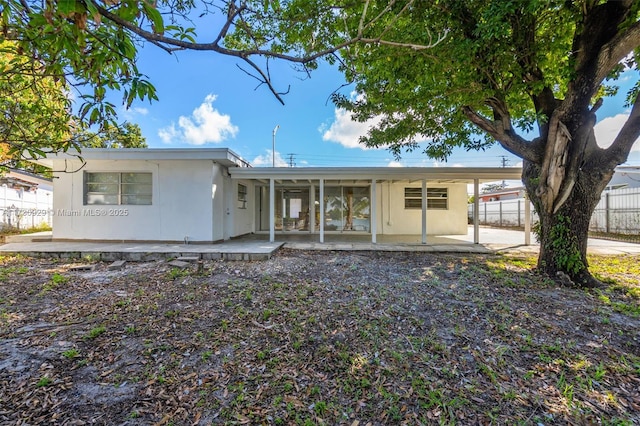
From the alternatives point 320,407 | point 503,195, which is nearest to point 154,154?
point 320,407

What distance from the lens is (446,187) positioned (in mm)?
11617

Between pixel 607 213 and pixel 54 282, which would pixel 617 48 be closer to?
pixel 54 282

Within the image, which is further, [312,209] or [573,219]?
[312,209]

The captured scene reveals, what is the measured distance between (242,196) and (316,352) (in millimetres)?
8918

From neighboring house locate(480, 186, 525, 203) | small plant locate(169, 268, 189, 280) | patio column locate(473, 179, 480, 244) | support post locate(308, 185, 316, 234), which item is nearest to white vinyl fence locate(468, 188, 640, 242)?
patio column locate(473, 179, 480, 244)

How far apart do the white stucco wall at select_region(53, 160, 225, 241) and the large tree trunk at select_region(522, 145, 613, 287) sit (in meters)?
8.14

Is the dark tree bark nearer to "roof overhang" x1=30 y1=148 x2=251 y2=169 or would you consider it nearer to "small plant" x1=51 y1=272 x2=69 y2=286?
"roof overhang" x1=30 y1=148 x2=251 y2=169

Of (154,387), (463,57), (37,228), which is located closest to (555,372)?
(154,387)

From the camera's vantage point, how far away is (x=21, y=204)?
13469 mm

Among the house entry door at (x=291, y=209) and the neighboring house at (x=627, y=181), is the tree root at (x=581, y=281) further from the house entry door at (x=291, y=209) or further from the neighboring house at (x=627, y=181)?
the neighboring house at (x=627, y=181)

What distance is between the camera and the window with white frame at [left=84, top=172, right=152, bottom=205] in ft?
27.7

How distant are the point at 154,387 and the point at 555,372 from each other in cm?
347

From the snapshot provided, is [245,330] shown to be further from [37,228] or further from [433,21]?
[37,228]

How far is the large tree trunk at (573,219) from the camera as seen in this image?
16.4 ft
